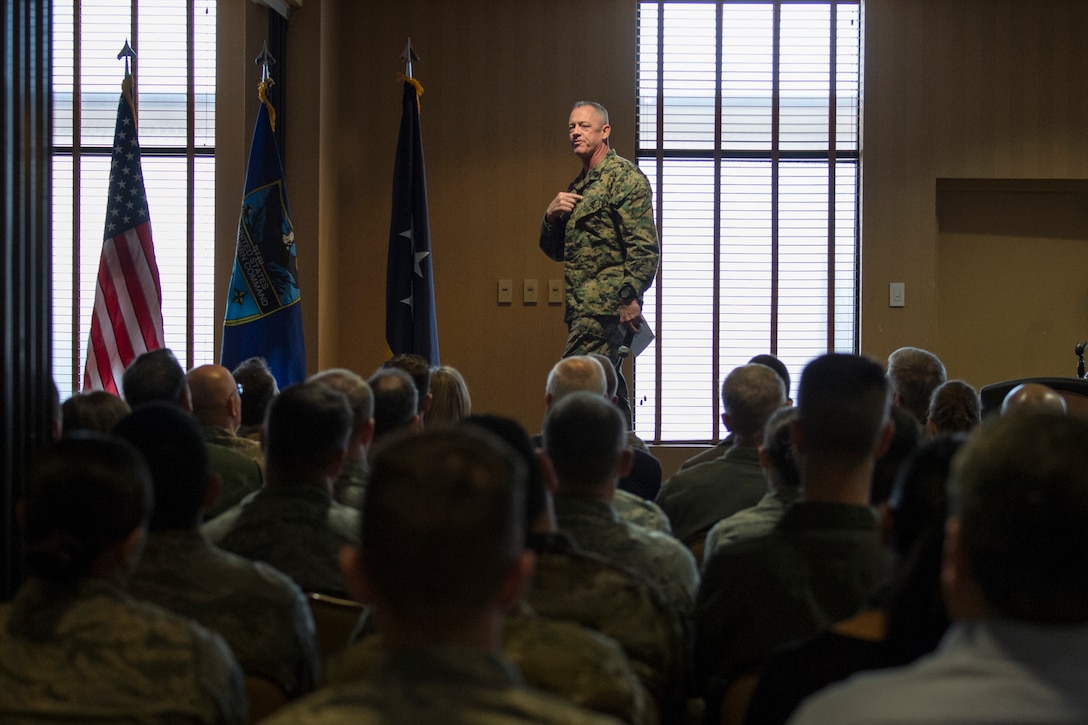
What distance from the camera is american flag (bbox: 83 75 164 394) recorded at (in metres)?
5.12

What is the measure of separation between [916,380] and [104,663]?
9.36ft

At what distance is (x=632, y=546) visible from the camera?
2.05m

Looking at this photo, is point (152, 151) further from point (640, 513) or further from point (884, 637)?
point (884, 637)

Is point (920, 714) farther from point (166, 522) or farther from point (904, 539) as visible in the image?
point (166, 522)

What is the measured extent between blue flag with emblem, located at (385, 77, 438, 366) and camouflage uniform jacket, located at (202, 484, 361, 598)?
3509 mm

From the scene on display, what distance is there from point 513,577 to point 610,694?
358 mm

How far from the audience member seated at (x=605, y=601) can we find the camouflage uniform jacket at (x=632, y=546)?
28 centimetres

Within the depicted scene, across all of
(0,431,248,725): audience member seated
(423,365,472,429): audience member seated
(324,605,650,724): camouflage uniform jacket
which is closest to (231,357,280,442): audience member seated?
(423,365,472,429): audience member seated

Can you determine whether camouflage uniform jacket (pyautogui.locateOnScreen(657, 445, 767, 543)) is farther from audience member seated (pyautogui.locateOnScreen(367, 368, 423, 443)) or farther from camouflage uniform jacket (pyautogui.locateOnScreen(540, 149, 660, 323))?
Answer: camouflage uniform jacket (pyautogui.locateOnScreen(540, 149, 660, 323))

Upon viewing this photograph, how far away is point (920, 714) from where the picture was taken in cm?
90

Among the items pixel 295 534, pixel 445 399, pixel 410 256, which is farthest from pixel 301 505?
pixel 410 256

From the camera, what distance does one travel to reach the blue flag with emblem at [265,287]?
5395 mm

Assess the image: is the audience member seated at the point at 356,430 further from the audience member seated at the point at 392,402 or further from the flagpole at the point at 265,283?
the flagpole at the point at 265,283

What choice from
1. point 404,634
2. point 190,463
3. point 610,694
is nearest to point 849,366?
point 610,694
